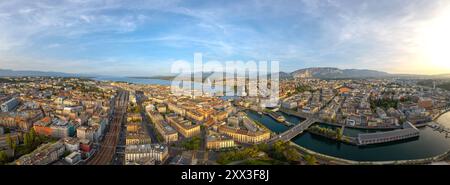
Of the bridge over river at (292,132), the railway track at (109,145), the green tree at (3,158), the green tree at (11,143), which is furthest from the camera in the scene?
the bridge over river at (292,132)

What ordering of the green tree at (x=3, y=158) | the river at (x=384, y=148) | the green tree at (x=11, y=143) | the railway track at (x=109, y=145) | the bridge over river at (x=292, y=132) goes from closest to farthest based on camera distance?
the green tree at (x=3, y=158)
the railway track at (x=109, y=145)
the green tree at (x=11, y=143)
the river at (x=384, y=148)
the bridge over river at (x=292, y=132)

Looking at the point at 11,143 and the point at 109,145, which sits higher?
the point at 11,143

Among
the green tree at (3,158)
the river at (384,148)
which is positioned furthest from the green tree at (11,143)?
the river at (384,148)

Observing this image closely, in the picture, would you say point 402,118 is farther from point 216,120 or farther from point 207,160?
point 207,160

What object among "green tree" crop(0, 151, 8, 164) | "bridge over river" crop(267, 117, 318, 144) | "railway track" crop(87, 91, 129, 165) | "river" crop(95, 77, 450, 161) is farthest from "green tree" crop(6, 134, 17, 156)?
"river" crop(95, 77, 450, 161)

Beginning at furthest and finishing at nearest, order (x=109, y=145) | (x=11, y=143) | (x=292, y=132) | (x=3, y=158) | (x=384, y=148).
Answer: (x=292, y=132)
(x=384, y=148)
(x=109, y=145)
(x=11, y=143)
(x=3, y=158)

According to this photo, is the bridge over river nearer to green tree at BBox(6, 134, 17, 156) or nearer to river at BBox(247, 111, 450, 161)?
river at BBox(247, 111, 450, 161)

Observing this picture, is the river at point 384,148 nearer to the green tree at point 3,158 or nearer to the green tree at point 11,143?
the green tree at point 3,158

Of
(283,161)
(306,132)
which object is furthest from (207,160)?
(306,132)

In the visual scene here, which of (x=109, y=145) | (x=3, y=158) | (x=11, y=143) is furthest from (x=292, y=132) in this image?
(x=11, y=143)

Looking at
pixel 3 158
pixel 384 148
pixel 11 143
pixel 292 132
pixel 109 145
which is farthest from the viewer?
pixel 292 132

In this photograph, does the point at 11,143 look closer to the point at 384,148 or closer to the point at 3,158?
the point at 3,158
